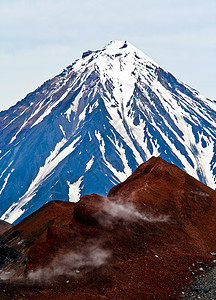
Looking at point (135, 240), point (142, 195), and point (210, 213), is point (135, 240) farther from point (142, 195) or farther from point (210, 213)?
point (210, 213)

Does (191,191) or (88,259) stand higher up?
(191,191)

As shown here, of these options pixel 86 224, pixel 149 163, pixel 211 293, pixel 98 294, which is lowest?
pixel 211 293

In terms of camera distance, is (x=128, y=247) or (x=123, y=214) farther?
(x=123, y=214)

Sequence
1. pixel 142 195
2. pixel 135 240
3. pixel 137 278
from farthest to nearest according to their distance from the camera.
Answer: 1. pixel 142 195
2. pixel 135 240
3. pixel 137 278

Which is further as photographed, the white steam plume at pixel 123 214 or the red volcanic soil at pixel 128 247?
the white steam plume at pixel 123 214

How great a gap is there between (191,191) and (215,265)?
1076cm

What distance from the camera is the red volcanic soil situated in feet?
79.0

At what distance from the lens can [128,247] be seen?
27719mm

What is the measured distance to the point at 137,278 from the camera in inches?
972

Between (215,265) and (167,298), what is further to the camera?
(215,265)

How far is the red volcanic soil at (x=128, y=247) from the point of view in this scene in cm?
2408

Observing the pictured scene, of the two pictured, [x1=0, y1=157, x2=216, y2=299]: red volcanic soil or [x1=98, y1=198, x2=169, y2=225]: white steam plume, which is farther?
[x1=98, y1=198, x2=169, y2=225]: white steam plume

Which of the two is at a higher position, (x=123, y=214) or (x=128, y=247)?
(x=123, y=214)

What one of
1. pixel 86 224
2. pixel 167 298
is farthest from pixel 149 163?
pixel 167 298
